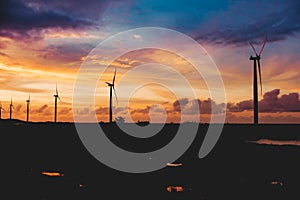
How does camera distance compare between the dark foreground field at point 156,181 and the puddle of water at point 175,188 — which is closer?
the dark foreground field at point 156,181

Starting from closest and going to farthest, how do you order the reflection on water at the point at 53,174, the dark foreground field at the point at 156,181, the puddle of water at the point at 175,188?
1. the dark foreground field at the point at 156,181
2. the puddle of water at the point at 175,188
3. the reflection on water at the point at 53,174

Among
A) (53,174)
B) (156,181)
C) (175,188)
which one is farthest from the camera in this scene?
(53,174)

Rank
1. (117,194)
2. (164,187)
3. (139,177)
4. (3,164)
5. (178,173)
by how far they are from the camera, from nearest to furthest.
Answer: (117,194), (164,187), (139,177), (178,173), (3,164)

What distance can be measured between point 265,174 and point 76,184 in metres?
16.2

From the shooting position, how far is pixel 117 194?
74.3ft

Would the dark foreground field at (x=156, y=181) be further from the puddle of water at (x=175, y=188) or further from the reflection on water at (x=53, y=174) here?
the reflection on water at (x=53, y=174)

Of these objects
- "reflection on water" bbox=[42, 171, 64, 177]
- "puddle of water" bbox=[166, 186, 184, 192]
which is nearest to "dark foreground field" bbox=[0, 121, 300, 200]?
"puddle of water" bbox=[166, 186, 184, 192]

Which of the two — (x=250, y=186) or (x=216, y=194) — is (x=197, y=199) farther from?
(x=250, y=186)

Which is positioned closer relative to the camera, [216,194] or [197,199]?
[197,199]

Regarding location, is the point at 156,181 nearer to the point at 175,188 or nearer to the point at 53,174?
the point at 175,188

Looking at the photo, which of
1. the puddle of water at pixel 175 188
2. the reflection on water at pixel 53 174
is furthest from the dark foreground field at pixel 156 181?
the reflection on water at pixel 53 174

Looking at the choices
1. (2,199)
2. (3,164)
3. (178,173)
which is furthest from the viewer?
(3,164)

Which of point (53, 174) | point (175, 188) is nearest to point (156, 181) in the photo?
point (175, 188)

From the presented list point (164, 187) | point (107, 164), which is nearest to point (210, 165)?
point (107, 164)
